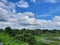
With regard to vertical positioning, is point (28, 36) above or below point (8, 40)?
above

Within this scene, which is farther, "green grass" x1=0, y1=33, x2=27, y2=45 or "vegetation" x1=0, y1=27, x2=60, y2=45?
"vegetation" x1=0, y1=27, x2=60, y2=45

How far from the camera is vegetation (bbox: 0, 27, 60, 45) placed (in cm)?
688

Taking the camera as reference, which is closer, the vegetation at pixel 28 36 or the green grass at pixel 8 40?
the green grass at pixel 8 40

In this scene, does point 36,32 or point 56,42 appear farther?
point 56,42

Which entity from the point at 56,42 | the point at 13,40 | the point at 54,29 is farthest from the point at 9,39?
the point at 56,42

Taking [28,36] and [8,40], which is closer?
[28,36]

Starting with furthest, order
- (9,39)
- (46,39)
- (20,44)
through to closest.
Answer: (46,39), (9,39), (20,44)

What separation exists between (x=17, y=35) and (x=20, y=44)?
1.55ft

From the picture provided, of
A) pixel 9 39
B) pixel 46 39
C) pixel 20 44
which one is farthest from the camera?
pixel 46 39

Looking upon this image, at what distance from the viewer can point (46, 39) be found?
26.9 ft

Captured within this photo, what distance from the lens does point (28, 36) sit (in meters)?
6.90

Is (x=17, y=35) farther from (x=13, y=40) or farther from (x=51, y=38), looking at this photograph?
(x=51, y=38)

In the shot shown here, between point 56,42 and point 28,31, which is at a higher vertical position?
point 28,31

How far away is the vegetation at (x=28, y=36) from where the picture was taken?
271 inches
